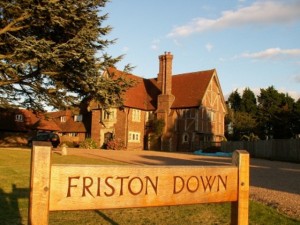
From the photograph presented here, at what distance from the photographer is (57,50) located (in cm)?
1777

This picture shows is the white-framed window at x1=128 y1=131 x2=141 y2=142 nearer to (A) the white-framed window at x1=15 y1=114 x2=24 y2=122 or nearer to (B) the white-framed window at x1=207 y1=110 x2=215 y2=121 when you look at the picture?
(B) the white-framed window at x1=207 y1=110 x2=215 y2=121

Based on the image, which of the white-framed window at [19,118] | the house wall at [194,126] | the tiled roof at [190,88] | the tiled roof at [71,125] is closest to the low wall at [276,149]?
the house wall at [194,126]

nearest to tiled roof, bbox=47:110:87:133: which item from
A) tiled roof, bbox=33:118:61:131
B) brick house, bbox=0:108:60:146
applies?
tiled roof, bbox=33:118:61:131

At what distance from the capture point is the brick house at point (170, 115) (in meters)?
45.6

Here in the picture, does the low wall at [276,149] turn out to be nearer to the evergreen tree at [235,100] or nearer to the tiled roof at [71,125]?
the tiled roof at [71,125]

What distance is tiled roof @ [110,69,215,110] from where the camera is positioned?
4628 cm

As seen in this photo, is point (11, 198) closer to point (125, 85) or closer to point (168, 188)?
point (168, 188)

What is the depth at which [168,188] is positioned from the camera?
404 centimetres

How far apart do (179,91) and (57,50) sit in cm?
3169

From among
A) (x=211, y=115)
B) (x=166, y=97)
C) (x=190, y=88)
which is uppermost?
(x=190, y=88)

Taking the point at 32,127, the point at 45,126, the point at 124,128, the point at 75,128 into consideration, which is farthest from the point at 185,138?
the point at 32,127

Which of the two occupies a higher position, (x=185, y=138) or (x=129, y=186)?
(x=185, y=138)

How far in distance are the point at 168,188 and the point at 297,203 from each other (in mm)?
7674

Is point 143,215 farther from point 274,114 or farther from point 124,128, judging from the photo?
point 274,114
